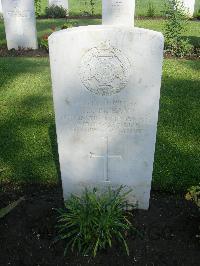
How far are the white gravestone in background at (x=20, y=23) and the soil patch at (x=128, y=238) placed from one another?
21.9 feet

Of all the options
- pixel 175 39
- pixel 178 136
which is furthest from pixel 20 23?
pixel 178 136

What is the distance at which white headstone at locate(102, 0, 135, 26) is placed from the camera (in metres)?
9.50

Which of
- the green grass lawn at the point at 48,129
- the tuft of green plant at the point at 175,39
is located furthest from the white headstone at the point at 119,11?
the green grass lawn at the point at 48,129

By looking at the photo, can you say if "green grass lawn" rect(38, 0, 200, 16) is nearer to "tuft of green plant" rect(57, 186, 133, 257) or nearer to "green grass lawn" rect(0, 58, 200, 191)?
"green grass lawn" rect(0, 58, 200, 191)

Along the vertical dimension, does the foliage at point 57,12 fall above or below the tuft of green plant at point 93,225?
above

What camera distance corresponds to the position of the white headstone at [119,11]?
950 cm

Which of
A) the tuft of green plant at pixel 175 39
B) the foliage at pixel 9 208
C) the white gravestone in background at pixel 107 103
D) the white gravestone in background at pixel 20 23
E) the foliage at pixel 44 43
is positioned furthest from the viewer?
the foliage at pixel 44 43

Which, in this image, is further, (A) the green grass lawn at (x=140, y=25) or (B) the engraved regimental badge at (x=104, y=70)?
(A) the green grass lawn at (x=140, y=25)

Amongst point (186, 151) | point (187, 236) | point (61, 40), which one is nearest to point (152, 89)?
point (61, 40)

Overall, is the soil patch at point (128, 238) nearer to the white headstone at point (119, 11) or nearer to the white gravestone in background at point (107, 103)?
the white gravestone in background at point (107, 103)

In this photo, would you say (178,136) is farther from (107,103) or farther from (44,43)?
(44,43)

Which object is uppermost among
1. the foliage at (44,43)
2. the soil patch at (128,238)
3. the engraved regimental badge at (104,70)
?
the engraved regimental badge at (104,70)

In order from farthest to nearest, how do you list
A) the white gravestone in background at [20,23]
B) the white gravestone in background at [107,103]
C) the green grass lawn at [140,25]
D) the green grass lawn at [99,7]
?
the green grass lawn at [99,7] < the green grass lawn at [140,25] < the white gravestone in background at [20,23] < the white gravestone in background at [107,103]

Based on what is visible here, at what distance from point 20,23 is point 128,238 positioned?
7.60 metres
